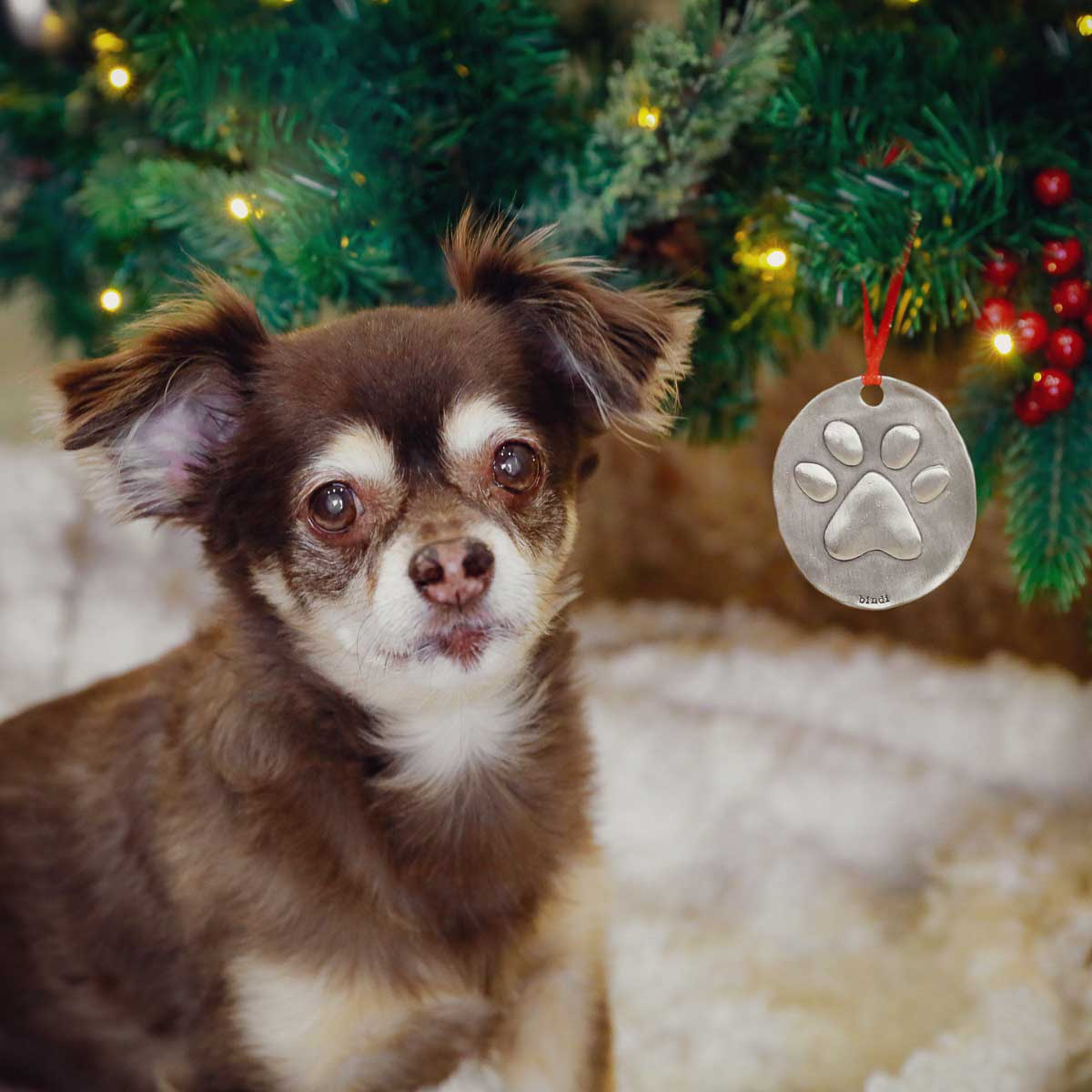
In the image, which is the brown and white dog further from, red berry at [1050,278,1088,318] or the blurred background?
red berry at [1050,278,1088,318]

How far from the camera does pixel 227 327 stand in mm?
1295

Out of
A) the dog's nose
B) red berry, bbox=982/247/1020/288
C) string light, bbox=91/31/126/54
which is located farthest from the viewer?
string light, bbox=91/31/126/54

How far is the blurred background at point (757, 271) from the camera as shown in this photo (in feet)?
4.41

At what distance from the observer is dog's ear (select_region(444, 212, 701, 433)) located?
1.29 metres

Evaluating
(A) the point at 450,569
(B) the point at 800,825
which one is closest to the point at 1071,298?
(A) the point at 450,569

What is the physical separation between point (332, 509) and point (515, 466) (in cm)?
20

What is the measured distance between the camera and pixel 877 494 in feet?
4.17

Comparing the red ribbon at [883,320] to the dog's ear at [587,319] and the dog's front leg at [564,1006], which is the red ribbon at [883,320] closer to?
the dog's ear at [587,319]

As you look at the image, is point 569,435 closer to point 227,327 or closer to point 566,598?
point 566,598

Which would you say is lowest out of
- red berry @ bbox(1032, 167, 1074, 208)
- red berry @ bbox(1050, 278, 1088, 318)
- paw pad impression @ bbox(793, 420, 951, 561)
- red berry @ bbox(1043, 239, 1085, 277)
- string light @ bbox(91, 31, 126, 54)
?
paw pad impression @ bbox(793, 420, 951, 561)

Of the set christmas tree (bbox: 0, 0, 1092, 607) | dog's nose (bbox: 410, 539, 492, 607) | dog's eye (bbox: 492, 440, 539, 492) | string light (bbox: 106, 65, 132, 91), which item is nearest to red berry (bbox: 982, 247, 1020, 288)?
christmas tree (bbox: 0, 0, 1092, 607)

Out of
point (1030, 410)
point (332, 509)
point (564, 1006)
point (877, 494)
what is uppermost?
point (1030, 410)

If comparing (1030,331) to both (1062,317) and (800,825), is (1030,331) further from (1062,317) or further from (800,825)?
(800,825)

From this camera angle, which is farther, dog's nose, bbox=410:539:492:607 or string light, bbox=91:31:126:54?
string light, bbox=91:31:126:54
